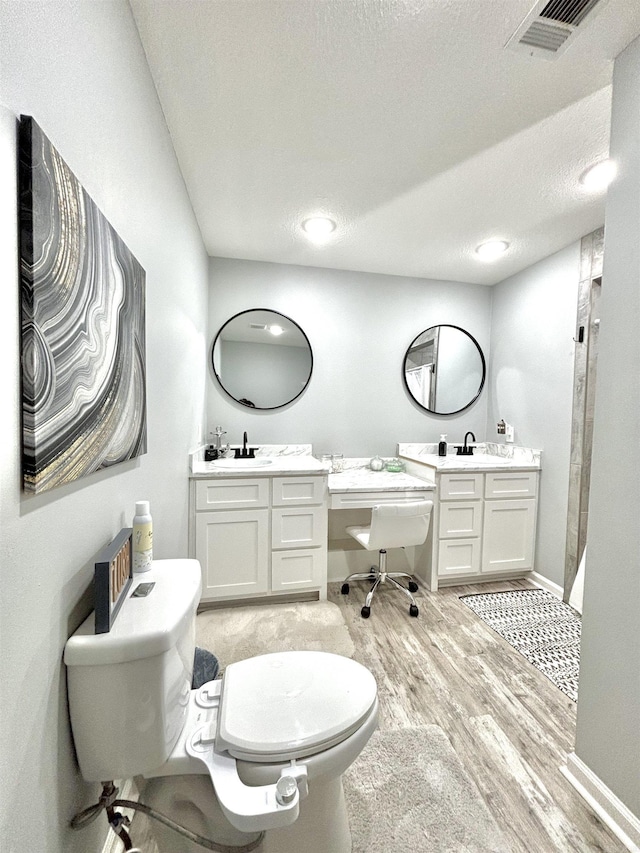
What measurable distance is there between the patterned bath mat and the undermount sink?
1649 mm

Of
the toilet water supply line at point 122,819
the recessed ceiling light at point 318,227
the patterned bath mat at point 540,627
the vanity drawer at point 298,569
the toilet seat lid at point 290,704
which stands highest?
the recessed ceiling light at point 318,227

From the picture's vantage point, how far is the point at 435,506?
8.53 ft

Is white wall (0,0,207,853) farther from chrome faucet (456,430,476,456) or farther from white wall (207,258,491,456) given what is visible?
chrome faucet (456,430,476,456)

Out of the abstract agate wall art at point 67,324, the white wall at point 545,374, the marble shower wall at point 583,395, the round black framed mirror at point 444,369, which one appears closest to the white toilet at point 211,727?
the abstract agate wall art at point 67,324

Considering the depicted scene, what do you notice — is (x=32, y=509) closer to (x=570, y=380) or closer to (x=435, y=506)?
(x=435, y=506)

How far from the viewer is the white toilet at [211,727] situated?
30.1 inches

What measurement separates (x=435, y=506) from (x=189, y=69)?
2.56m

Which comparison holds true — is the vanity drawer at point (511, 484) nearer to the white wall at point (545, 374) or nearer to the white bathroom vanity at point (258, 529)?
the white wall at point (545, 374)

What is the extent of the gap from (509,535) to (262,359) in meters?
2.28

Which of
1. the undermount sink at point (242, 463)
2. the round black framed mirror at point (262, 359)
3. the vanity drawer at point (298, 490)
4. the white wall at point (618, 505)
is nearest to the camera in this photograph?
the white wall at point (618, 505)

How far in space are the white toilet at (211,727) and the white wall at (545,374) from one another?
2219 millimetres

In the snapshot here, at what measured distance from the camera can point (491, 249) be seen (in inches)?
105

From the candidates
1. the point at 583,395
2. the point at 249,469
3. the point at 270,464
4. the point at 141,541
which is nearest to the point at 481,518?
the point at 583,395

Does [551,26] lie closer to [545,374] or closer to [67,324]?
[67,324]
